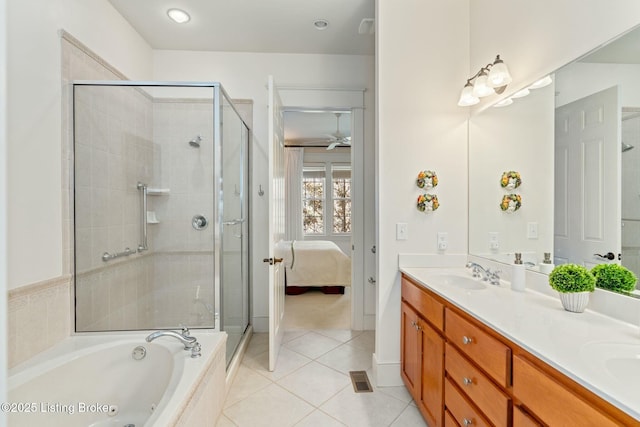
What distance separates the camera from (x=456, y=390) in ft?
4.78

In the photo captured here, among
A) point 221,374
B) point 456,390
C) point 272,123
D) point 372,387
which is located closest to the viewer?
point 456,390

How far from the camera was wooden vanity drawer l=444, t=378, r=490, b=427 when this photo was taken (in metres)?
1.27

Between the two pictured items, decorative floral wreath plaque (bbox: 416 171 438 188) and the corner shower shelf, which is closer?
decorative floral wreath plaque (bbox: 416 171 438 188)

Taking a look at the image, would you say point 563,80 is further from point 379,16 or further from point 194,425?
point 194,425

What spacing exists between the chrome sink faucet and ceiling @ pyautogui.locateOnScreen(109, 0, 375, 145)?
2.10 meters

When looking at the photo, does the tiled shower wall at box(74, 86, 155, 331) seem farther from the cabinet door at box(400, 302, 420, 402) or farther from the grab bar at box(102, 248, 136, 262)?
the cabinet door at box(400, 302, 420, 402)

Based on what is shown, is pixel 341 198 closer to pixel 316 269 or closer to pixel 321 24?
pixel 316 269

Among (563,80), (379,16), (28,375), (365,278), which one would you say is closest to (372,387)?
(365,278)

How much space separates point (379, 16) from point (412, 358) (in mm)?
2352

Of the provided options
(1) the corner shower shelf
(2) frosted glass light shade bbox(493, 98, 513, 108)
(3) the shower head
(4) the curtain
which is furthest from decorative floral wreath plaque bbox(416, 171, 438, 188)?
(4) the curtain

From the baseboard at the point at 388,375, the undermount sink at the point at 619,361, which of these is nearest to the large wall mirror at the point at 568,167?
the undermount sink at the point at 619,361

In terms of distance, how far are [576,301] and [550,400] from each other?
0.61m

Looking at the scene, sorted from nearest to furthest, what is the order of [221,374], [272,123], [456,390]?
[456,390] < [221,374] < [272,123]

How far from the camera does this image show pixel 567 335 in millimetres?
1080
